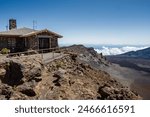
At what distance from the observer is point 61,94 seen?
2197 centimetres

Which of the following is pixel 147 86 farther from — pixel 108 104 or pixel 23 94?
pixel 108 104

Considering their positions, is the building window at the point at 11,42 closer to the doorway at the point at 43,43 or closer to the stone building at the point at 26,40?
the stone building at the point at 26,40

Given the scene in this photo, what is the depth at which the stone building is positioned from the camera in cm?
3439

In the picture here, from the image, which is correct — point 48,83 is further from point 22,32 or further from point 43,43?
point 22,32

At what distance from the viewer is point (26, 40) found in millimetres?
34625

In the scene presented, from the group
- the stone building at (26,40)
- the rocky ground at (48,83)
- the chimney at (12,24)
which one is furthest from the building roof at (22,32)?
the rocky ground at (48,83)

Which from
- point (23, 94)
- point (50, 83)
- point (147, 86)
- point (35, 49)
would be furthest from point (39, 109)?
point (147, 86)

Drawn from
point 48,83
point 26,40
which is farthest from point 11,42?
point 48,83

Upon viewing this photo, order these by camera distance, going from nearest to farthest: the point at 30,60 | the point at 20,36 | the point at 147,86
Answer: the point at 30,60 < the point at 20,36 < the point at 147,86

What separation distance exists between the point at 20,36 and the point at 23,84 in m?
13.2

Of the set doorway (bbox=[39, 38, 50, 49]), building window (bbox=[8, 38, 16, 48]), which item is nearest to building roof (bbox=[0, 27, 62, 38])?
building window (bbox=[8, 38, 16, 48])

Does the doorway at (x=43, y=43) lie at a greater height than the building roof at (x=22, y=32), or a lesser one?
lesser

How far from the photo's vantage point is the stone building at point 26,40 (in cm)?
3439

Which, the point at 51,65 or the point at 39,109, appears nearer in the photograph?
the point at 39,109
